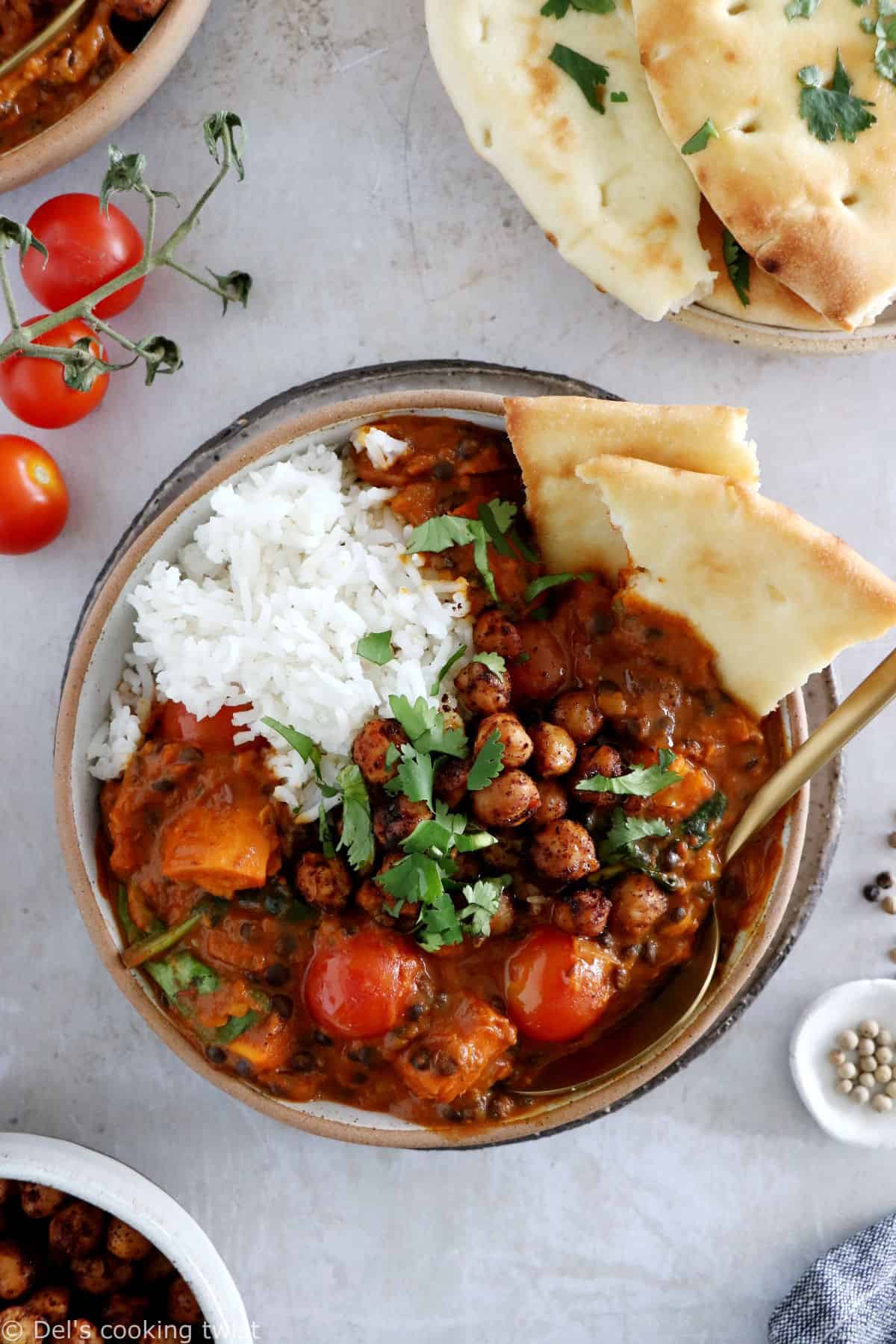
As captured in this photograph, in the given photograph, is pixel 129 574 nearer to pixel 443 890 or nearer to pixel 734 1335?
pixel 443 890

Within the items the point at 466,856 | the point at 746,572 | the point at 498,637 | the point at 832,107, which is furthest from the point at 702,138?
the point at 466,856

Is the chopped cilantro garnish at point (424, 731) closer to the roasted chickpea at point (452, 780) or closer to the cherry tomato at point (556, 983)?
the roasted chickpea at point (452, 780)

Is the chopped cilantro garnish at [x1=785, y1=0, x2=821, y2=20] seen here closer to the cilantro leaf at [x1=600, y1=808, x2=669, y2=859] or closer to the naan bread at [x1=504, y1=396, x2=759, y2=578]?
the naan bread at [x1=504, y1=396, x2=759, y2=578]

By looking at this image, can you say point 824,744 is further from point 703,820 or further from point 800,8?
point 800,8

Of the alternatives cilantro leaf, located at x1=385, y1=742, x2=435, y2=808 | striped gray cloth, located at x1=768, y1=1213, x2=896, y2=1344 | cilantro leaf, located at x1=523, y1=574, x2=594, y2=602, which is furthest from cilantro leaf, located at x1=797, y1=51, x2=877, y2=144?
striped gray cloth, located at x1=768, y1=1213, x2=896, y2=1344

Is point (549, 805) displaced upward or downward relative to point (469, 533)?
downward

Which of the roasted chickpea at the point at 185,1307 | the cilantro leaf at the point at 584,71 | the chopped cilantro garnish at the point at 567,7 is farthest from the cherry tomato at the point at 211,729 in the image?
the chopped cilantro garnish at the point at 567,7
